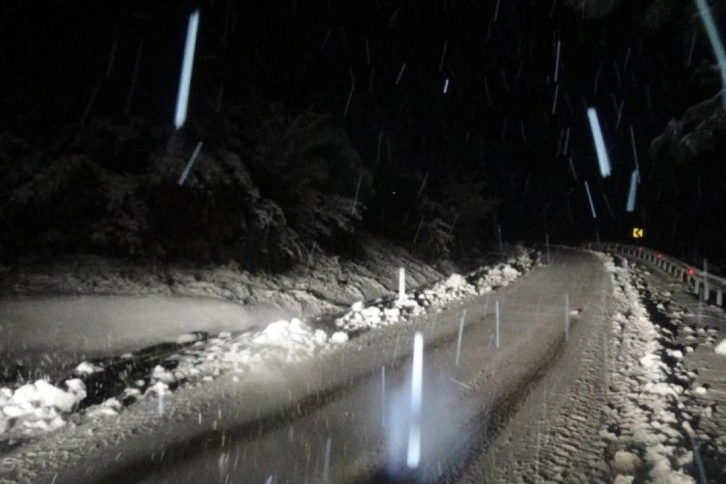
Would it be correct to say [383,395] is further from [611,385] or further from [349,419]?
[611,385]

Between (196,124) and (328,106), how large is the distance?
905cm

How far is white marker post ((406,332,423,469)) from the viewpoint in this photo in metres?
5.34

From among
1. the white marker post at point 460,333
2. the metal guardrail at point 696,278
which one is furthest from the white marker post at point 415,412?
the metal guardrail at point 696,278

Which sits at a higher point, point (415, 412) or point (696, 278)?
point (696, 278)

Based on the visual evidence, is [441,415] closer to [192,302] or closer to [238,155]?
[192,302]

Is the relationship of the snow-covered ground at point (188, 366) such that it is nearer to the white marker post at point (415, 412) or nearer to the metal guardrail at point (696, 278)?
the white marker post at point (415, 412)

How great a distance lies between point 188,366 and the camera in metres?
8.22

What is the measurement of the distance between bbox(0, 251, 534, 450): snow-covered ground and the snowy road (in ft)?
1.33

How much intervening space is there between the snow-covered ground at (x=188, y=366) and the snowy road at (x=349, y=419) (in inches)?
16.0

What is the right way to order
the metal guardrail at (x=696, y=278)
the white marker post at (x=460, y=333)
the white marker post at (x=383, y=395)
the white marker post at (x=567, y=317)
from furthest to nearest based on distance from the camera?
the metal guardrail at (x=696, y=278)
the white marker post at (x=567, y=317)
the white marker post at (x=460, y=333)
the white marker post at (x=383, y=395)

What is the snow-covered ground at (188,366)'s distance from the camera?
629cm

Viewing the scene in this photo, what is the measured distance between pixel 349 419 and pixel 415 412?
31.6 inches

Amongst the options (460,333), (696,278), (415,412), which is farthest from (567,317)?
(696,278)

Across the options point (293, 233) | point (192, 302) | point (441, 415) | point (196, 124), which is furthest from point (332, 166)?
point (441, 415)
